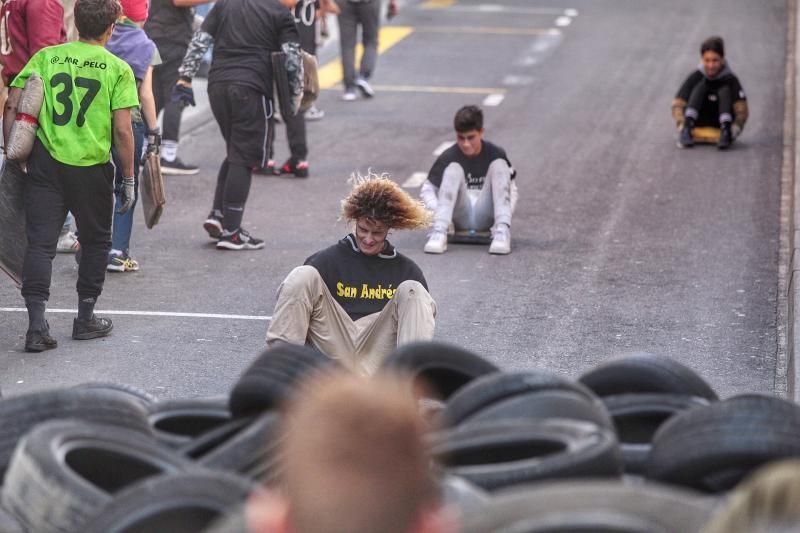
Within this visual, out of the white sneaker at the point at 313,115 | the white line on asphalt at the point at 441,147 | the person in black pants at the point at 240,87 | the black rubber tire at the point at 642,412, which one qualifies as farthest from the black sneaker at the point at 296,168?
the black rubber tire at the point at 642,412

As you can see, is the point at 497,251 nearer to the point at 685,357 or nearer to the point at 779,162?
the point at 685,357

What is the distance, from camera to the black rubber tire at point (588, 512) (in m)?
3.17

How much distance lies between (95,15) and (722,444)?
5.04 m

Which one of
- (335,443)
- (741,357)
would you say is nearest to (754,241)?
(741,357)

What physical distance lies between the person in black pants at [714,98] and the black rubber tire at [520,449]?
11.0 meters

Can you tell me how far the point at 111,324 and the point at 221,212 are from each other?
2503mm

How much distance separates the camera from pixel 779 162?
14.6m

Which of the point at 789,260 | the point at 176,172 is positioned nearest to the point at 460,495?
the point at 789,260

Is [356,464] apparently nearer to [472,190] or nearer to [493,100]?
[472,190]

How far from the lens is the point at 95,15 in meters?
8.05

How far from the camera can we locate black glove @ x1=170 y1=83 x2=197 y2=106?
1189 centimetres

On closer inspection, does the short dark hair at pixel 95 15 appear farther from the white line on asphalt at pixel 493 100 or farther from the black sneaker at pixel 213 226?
the white line on asphalt at pixel 493 100

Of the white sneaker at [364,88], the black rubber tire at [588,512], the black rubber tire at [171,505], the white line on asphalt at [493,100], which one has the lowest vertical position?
the white line on asphalt at [493,100]

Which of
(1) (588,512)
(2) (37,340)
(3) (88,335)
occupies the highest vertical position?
(1) (588,512)
